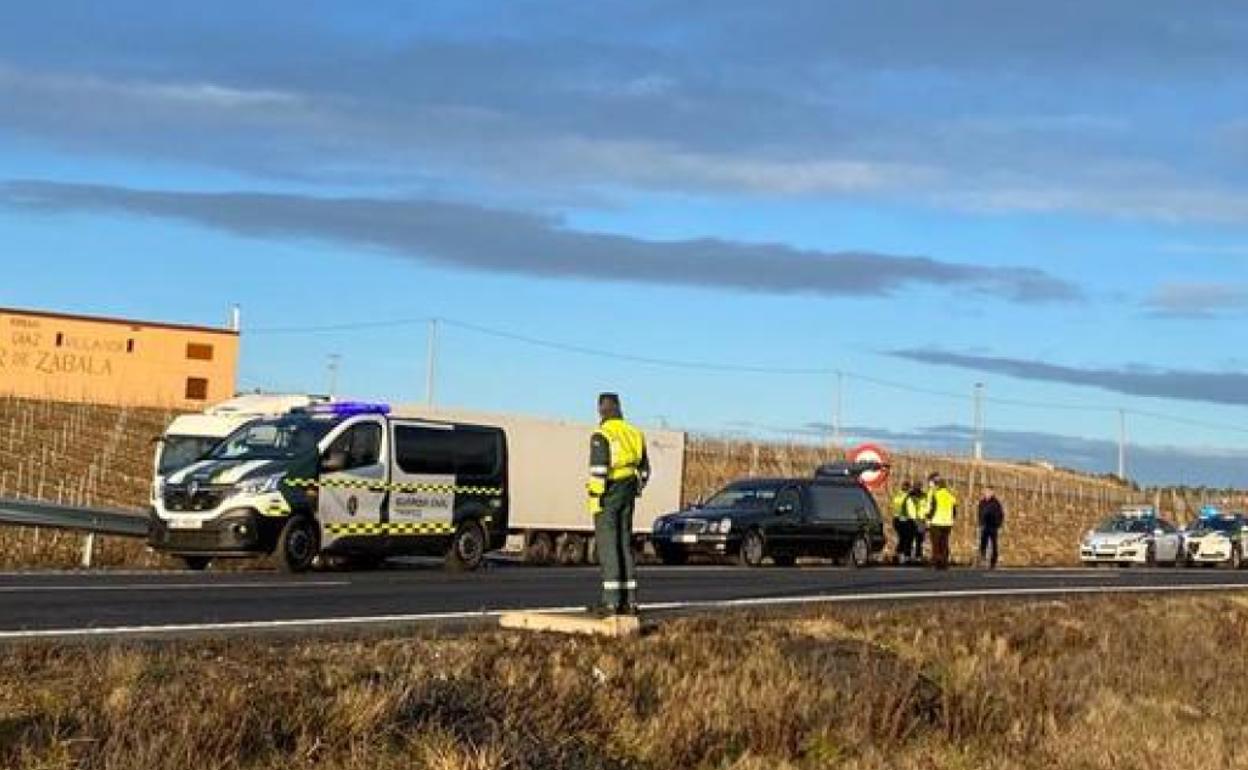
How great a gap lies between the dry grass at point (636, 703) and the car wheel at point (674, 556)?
13.9 metres

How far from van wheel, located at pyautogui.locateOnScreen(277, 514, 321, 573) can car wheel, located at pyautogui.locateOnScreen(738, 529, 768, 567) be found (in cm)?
973

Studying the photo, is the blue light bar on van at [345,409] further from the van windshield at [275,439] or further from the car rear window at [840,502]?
the car rear window at [840,502]

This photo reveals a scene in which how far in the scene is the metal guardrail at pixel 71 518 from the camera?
20.8m

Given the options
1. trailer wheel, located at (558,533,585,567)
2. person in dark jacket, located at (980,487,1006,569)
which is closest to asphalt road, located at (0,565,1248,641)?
trailer wheel, located at (558,533,585,567)

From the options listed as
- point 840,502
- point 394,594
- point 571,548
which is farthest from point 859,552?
point 394,594

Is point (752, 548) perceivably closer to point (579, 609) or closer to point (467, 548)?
point (467, 548)

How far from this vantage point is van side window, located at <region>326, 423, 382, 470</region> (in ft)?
74.8

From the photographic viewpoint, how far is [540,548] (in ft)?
106

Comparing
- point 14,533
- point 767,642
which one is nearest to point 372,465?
point 14,533

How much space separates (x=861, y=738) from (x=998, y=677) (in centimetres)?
308

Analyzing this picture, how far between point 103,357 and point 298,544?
52.2 metres

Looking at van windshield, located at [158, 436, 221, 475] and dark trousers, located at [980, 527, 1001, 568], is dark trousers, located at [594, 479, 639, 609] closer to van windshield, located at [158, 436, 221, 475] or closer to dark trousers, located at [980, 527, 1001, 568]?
van windshield, located at [158, 436, 221, 475]

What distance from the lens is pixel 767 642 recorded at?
1345 centimetres

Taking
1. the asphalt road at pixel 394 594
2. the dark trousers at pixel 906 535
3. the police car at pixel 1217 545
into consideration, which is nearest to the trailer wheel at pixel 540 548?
the asphalt road at pixel 394 594
